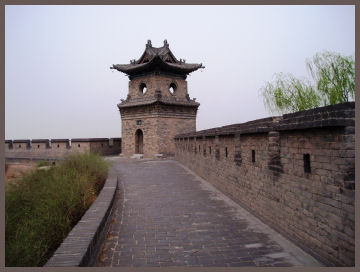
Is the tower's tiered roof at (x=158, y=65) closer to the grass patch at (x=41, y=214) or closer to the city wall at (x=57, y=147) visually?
the city wall at (x=57, y=147)

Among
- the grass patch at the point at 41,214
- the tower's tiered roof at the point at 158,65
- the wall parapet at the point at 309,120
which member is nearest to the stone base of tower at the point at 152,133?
the tower's tiered roof at the point at 158,65

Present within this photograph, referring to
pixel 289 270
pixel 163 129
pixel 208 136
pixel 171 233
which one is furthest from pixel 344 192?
pixel 163 129

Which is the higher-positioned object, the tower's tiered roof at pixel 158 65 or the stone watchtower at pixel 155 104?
the tower's tiered roof at pixel 158 65

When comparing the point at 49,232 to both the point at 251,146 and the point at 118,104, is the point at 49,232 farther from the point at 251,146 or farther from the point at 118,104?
the point at 118,104

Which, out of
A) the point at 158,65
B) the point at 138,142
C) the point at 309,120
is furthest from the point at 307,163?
the point at 138,142

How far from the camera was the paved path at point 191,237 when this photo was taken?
361 cm

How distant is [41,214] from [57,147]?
17.5m

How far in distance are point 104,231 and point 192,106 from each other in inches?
715

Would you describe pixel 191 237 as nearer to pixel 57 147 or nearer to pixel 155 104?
pixel 155 104

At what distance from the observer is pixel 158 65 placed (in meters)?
→ 20.4

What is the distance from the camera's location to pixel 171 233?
15.2 ft

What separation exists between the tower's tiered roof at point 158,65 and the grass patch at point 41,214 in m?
13.7

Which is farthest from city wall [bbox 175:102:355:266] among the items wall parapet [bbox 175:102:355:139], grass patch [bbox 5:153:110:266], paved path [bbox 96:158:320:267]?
grass patch [bbox 5:153:110:266]

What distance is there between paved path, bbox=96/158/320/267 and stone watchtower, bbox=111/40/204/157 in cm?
1291
